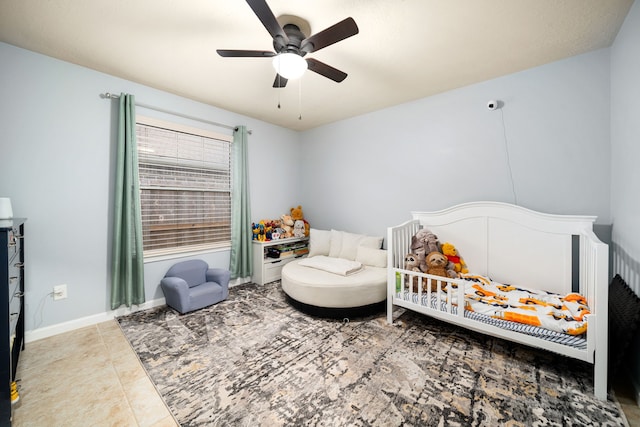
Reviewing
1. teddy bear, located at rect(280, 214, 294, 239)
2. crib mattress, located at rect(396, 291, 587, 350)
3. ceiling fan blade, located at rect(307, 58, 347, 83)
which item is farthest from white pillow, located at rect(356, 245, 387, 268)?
ceiling fan blade, located at rect(307, 58, 347, 83)

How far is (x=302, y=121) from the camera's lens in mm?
3924

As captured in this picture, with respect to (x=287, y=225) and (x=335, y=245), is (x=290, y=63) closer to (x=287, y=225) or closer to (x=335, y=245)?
(x=335, y=245)

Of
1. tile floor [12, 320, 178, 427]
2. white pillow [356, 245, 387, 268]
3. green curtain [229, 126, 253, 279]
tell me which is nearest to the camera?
tile floor [12, 320, 178, 427]

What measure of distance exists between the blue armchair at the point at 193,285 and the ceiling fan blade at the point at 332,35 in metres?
2.52

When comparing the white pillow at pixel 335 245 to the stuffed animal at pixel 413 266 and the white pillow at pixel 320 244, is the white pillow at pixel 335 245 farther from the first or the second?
the stuffed animal at pixel 413 266

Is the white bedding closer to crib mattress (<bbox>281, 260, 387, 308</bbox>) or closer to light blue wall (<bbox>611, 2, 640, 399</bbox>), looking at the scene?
crib mattress (<bbox>281, 260, 387, 308</bbox>)

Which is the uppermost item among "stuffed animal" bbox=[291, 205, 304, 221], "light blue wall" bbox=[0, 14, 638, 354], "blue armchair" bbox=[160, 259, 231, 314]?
"light blue wall" bbox=[0, 14, 638, 354]

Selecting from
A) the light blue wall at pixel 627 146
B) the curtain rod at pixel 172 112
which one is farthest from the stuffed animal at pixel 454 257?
the curtain rod at pixel 172 112

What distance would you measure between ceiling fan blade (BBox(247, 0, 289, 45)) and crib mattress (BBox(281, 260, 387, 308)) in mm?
2095

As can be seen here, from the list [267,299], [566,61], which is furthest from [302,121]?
[566,61]

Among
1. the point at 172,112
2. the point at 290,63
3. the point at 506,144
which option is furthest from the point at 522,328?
the point at 172,112

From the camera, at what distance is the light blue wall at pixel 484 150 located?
215 centimetres

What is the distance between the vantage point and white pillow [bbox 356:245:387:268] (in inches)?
120

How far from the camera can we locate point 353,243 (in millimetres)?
3406
